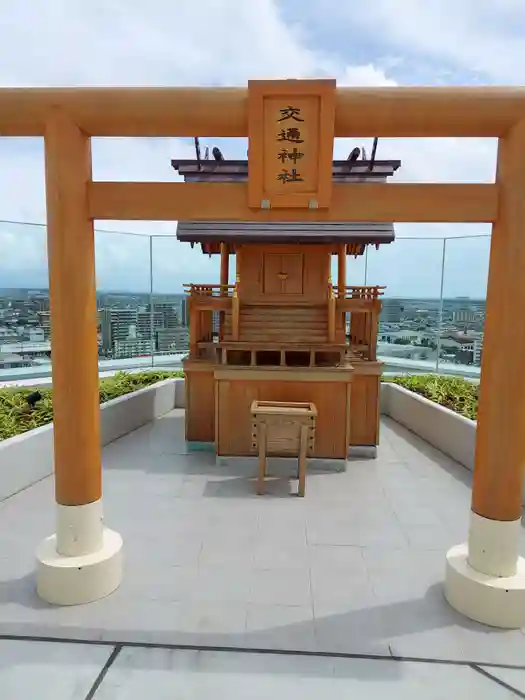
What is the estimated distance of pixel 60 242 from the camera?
323 centimetres

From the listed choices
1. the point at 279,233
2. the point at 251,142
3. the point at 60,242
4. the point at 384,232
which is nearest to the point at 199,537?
the point at 60,242

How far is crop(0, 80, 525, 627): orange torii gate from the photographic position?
310 cm

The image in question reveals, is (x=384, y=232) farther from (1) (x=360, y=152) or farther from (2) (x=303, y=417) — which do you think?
(2) (x=303, y=417)

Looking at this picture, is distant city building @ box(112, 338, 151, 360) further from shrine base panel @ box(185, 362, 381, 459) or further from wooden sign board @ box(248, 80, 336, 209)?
wooden sign board @ box(248, 80, 336, 209)

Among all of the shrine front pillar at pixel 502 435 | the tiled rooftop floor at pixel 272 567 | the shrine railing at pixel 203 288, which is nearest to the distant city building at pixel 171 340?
the shrine railing at pixel 203 288

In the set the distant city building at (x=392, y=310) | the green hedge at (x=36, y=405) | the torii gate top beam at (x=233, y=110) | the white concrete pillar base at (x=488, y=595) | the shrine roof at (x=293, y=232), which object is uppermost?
the torii gate top beam at (x=233, y=110)

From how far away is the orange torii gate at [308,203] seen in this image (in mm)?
3100

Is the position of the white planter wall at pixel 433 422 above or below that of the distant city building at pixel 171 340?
below

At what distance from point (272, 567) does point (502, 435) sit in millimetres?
2197

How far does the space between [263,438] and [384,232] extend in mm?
3228

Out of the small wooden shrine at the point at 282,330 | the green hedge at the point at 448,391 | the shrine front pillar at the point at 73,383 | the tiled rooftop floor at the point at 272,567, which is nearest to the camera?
the tiled rooftop floor at the point at 272,567

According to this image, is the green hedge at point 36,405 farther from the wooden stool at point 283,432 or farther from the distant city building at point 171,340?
the wooden stool at point 283,432

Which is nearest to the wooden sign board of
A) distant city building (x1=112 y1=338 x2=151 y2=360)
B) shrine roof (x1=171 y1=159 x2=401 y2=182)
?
shrine roof (x1=171 y1=159 x2=401 y2=182)

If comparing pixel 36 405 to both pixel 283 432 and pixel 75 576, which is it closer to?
pixel 283 432
